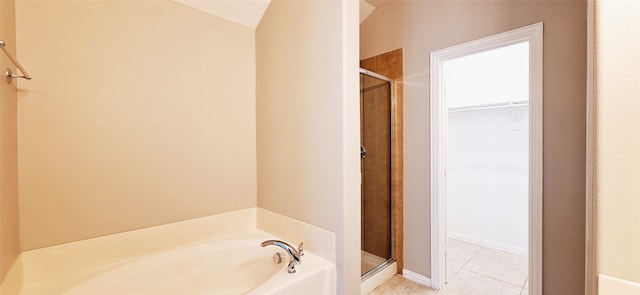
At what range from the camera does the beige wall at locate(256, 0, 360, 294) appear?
1.30 meters

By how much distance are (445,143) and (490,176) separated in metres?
1.35

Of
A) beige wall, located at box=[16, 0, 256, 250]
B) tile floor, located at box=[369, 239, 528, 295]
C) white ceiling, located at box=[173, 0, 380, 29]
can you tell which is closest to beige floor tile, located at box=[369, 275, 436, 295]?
tile floor, located at box=[369, 239, 528, 295]

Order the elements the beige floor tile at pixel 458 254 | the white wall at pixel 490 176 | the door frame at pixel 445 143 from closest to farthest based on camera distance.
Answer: the door frame at pixel 445 143
the beige floor tile at pixel 458 254
the white wall at pixel 490 176

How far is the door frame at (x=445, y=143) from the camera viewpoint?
1.58 metres

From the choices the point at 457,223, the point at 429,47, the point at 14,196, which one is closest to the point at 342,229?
the point at 14,196

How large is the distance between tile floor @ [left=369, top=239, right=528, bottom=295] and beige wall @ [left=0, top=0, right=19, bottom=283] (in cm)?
222

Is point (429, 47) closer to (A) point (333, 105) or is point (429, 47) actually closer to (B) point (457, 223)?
(A) point (333, 105)

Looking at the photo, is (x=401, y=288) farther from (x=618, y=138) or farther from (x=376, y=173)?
(x=618, y=138)

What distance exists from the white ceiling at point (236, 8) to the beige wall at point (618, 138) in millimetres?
1845

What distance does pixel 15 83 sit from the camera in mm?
1154

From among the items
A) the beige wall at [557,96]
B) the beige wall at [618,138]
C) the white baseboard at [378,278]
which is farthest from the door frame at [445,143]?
the beige wall at [618,138]

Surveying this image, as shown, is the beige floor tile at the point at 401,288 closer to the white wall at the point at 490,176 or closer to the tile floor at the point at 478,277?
the tile floor at the point at 478,277

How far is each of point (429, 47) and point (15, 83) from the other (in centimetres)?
265

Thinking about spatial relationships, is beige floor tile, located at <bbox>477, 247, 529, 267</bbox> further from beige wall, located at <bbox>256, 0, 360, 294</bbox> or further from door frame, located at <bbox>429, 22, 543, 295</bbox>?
beige wall, located at <bbox>256, 0, 360, 294</bbox>
